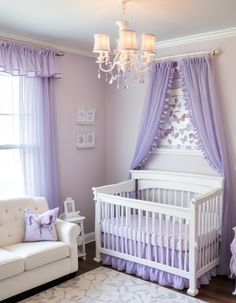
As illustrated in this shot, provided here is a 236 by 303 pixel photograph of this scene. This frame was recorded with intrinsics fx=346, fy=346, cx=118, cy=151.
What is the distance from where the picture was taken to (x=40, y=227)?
3.62 metres

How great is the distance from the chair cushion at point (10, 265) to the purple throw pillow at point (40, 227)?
417mm

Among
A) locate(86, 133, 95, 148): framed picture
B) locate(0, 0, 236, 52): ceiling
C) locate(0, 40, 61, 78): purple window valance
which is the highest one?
locate(0, 0, 236, 52): ceiling

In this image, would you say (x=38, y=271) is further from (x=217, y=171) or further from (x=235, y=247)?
(x=217, y=171)

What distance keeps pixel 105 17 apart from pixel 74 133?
5.77ft

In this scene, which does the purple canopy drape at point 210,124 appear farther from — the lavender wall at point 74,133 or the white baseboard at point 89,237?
the white baseboard at point 89,237

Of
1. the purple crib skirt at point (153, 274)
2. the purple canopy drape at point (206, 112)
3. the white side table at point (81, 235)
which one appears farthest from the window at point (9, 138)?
the purple canopy drape at point (206, 112)

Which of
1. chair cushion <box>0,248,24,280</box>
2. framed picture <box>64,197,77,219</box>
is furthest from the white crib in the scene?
chair cushion <box>0,248,24,280</box>

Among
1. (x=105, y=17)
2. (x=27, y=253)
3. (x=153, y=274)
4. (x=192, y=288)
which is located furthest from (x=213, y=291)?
(x=105, y=17)

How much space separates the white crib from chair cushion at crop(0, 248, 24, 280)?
1.15 m

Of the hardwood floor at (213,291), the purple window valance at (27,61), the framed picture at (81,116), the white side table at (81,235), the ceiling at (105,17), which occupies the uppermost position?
the ceiling at (105,17)

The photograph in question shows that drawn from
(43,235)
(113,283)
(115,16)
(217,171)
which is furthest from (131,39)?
(113,283)

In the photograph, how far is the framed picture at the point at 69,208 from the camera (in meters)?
4.20

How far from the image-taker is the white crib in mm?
3340

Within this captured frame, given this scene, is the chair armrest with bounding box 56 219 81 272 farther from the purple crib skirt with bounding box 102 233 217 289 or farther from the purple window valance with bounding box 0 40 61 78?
the purple window valance with bounding box 0 40 61 78
